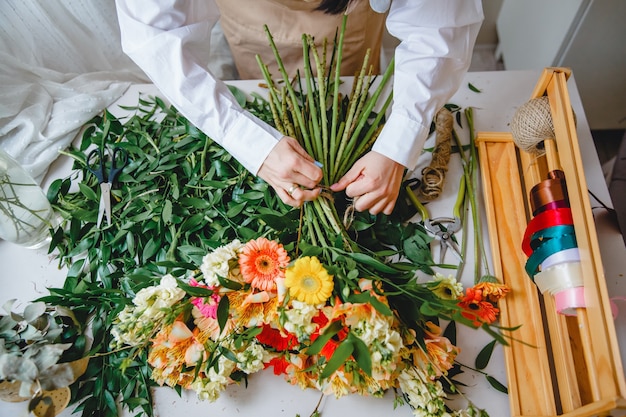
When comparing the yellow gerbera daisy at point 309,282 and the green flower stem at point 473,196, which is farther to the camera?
the green flower stem at point 473,196

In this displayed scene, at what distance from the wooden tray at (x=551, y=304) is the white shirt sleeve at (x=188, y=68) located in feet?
1.52

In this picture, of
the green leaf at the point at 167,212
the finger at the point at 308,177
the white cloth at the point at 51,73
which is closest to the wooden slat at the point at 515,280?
the finger at the point at 308,177

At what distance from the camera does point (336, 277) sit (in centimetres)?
60

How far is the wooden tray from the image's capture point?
58 cm

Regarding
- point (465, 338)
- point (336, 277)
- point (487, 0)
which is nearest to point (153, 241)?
point (336, 277)

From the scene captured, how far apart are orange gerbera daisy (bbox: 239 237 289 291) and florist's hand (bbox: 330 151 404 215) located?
0.20 metres

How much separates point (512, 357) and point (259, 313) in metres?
0.43

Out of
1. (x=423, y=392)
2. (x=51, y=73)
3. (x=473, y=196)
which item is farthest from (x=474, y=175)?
(x=51, y=73)

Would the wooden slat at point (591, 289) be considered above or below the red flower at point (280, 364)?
above

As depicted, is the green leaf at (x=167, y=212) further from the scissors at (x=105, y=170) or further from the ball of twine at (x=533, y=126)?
the ball of twine at (x=533, y=126)

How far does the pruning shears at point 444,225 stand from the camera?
812mm

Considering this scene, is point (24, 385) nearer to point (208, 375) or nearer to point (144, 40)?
point (208, 375)

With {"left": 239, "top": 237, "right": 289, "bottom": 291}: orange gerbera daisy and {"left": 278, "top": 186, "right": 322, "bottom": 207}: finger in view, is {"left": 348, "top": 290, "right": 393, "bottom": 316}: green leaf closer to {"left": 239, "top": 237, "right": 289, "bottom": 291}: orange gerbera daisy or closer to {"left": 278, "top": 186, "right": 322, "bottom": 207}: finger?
{"left": 239, "top": 237, "right": 289, "bottom": 291}: orange gerbera daisy

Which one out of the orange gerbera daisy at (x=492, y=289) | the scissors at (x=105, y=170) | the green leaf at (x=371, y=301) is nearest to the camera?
the green leaf at (x=371, y=301)
